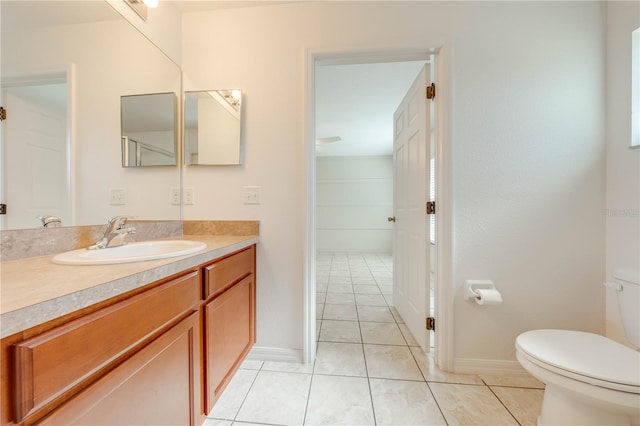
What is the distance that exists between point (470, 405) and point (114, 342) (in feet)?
5.15

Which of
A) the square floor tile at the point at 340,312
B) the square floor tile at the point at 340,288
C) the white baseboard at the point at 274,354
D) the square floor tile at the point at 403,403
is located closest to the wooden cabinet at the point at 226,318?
the white baseboard at the point at 274,354

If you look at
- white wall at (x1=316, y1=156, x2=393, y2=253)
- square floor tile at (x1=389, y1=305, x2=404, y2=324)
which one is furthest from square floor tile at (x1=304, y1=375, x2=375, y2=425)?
white wall at (x1=316, y1=156, x2=393, y2=253)

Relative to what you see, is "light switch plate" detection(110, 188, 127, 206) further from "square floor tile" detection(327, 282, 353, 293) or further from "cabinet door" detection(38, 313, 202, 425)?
"square floor tile" detection(327, 282, 353, 293)

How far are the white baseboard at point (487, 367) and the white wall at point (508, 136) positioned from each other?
0.7 inches

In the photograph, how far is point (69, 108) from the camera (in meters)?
0.97


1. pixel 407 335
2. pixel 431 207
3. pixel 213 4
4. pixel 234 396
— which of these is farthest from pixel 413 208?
pixel 213 4

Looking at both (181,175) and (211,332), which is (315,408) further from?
(181,175)

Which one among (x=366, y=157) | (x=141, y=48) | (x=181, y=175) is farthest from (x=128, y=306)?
(x=366, y=157)

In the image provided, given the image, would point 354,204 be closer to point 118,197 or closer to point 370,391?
point 370,391

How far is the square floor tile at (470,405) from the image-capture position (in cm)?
111

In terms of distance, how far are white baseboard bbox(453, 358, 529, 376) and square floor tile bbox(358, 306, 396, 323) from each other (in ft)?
2.25

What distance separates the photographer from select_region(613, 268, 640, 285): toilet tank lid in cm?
107

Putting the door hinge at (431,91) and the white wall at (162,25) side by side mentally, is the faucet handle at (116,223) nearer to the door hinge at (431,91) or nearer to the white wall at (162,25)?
the white wall at (162,25)

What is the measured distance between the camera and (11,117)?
2.63ft
